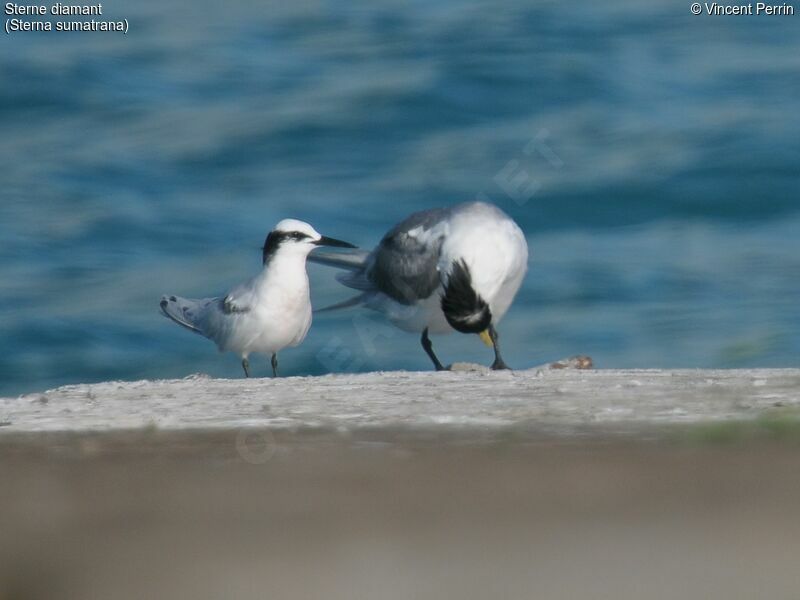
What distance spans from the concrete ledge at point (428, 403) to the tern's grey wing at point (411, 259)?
11.4 ft

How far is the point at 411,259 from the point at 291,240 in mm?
625

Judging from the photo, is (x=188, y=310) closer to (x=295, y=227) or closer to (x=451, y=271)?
(x=295, y=227)

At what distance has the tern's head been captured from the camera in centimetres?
650

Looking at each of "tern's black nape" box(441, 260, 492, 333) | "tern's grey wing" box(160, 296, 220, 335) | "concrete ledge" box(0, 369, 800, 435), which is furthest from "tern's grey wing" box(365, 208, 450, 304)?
"concrete ledge" box(0, 369, 800, 435)

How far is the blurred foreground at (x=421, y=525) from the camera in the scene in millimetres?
991

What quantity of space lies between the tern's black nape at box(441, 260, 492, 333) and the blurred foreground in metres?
4.86

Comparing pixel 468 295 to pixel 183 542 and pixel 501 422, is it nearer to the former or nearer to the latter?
pixel 501 422

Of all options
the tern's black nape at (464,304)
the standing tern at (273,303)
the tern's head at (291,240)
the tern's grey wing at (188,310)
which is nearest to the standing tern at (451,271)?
the tern's black nape at (464,304)

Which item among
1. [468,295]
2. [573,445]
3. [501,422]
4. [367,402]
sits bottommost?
[468,295]

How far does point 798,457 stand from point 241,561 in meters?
0.47

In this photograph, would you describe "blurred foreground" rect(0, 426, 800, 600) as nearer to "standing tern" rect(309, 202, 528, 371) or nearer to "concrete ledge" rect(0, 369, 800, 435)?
"concrete ledge" rect(0, 369, 800, 435)

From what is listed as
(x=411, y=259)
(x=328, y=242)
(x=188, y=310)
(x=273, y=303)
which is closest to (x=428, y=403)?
(x=273, y=303)

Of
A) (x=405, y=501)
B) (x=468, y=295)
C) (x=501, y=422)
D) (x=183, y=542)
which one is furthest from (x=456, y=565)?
(x=468, y=295)

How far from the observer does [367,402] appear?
225 centimetres
